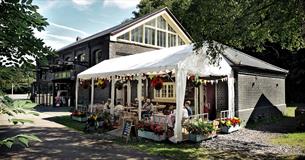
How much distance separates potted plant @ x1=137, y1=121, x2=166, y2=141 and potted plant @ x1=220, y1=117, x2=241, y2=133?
3254 mm

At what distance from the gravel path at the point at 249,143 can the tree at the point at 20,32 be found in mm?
8711

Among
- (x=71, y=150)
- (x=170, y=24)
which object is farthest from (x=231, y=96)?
(x=170, y=24)

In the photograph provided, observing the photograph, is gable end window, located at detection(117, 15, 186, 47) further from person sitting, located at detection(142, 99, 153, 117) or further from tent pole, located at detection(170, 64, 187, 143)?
tent pole, located at detection(170, 64, 187, 143)

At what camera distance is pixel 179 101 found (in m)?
10.9

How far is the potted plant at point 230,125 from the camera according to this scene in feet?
43.1

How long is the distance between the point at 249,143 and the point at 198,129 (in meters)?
2.09

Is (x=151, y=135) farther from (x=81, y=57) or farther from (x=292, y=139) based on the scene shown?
(x=81, y=57)

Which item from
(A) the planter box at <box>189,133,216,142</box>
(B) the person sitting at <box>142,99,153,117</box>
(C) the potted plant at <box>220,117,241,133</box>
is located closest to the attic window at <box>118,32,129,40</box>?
(B) the person sitting at <box>142,99,153,117</box>

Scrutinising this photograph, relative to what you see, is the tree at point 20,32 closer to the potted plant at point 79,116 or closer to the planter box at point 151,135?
the planter box at point 151,135

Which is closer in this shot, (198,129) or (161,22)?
(198,129)

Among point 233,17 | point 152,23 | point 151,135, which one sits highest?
point 152,23

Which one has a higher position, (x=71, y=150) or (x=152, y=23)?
(x=152, y=23)

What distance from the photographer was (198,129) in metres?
11.1

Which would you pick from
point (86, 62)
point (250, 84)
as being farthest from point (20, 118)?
point (86, 62)
